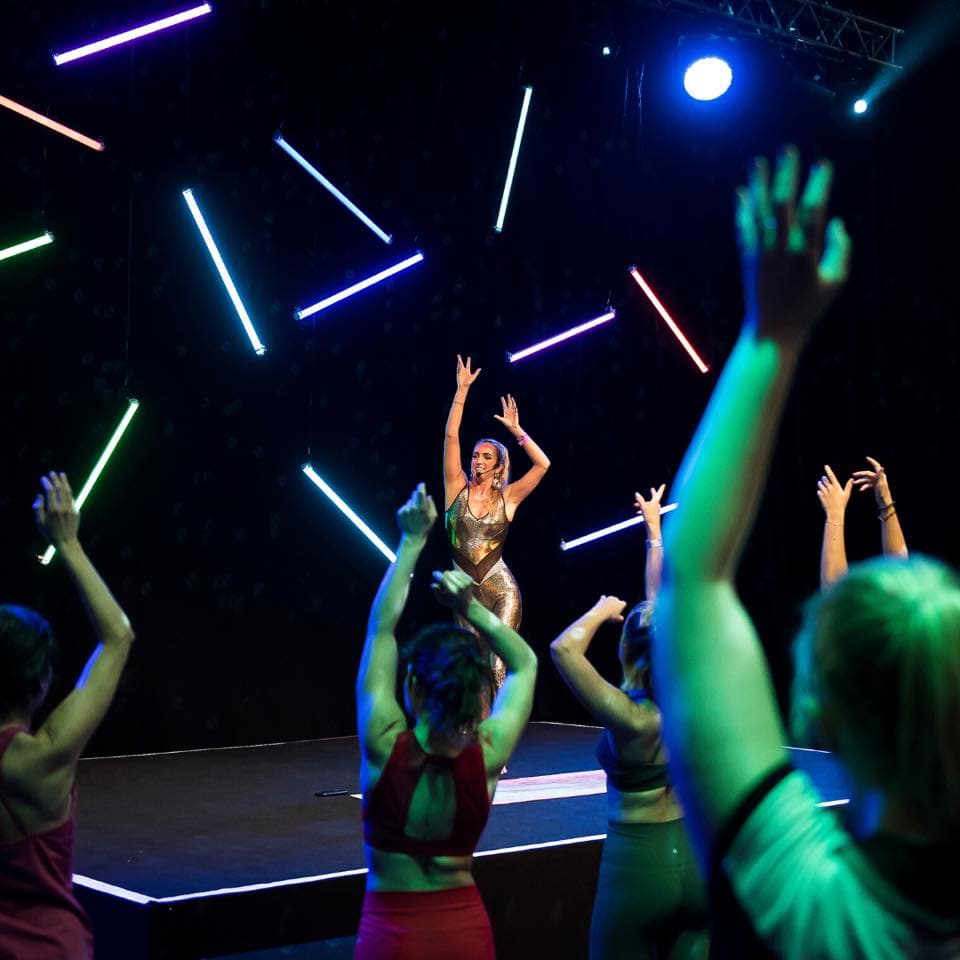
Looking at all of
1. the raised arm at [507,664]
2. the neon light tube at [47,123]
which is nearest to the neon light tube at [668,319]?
the neon light tube at [47,123]

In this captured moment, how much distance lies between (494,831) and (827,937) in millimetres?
3622

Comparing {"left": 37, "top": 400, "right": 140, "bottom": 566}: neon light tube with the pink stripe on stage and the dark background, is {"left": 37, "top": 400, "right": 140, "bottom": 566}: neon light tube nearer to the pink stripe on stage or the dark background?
the dark background

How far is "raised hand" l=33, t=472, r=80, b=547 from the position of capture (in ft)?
6.06

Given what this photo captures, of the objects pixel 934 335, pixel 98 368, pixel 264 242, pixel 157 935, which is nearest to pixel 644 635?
pixel 157 935

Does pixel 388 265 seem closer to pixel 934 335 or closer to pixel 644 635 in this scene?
pixel 934 335

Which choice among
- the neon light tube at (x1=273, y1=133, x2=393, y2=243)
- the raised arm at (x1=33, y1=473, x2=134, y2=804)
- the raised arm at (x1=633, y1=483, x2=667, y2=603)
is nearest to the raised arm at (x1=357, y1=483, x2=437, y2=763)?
the raised arm at (x1=33, y1=473, x2=134, y2=804)

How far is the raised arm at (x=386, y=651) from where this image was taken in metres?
2.08

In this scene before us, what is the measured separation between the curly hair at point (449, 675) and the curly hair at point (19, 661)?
0.63 meters

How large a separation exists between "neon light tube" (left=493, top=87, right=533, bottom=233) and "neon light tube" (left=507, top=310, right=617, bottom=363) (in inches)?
29.2

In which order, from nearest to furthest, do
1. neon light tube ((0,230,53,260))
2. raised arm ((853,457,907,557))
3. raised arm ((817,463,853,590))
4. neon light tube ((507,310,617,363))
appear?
raised arm ((817,463,853,590)), raised arm ((853,457,907,557)), neon light tube ((0,230,53,260)), neon light tube ((507,310,617,363))

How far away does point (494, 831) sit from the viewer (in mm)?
4164

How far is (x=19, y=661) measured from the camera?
181 cm

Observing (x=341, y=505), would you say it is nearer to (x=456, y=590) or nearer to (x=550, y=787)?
(x=550, y=787)

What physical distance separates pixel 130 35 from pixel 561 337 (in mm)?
3079
